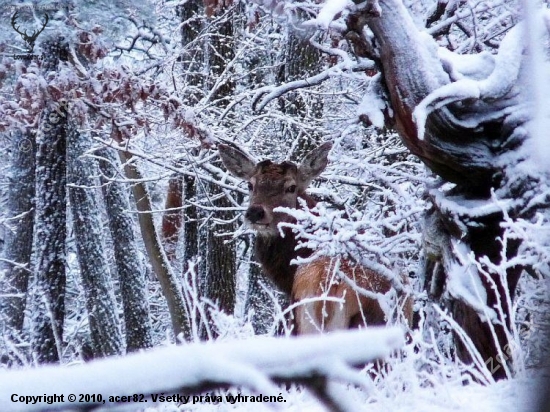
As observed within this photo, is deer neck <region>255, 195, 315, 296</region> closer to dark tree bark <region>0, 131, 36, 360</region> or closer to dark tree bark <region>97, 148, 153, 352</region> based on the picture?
dark tree bark <region>97, 148, 153, 352</region>

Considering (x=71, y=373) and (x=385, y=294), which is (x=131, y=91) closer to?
(x=385, y=294)

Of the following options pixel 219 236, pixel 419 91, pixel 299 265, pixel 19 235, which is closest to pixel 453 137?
pixel 419 91

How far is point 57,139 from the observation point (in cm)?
1123

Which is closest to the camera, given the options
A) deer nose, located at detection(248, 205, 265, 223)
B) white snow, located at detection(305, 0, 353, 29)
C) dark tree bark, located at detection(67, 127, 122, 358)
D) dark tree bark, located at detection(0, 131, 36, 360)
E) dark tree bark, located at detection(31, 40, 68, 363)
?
white snow, located at detection(305, 0, 353, 29)

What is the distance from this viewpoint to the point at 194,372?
1.05 m

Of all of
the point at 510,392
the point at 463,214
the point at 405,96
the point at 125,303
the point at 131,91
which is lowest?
the point at 125,303

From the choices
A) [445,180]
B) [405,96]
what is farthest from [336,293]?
[405,96]

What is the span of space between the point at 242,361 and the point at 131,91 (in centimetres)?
874

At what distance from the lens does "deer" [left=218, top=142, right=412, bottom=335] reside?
19.2ft

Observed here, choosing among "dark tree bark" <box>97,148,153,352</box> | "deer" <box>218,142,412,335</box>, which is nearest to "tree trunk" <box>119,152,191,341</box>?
"dark tree bark" <box>97,148,153,352</box>

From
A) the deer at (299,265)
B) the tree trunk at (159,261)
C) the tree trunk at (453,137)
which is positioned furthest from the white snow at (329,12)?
the tree trunk at (159,261)

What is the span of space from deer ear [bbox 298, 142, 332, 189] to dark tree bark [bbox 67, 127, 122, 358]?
232 inches

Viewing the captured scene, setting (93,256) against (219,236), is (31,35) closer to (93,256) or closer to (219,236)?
(219,236)

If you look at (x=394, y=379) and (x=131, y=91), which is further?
(x=131, y=91)
